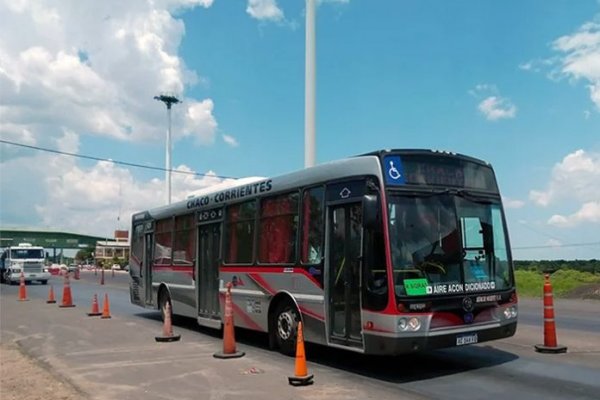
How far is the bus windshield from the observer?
8.20 metres

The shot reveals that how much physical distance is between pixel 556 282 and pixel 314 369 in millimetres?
23615

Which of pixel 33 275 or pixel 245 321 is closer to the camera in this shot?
pixel 245 321

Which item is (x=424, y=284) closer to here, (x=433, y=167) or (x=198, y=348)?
(x=433, y=167)

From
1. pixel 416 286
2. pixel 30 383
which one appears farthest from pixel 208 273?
pixel 416 286

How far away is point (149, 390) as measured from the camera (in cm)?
827

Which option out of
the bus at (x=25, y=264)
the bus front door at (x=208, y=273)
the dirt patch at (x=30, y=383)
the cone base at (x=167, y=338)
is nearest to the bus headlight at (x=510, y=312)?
the dirt patch at (x=30, y=383)

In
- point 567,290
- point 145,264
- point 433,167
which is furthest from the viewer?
point 567,290

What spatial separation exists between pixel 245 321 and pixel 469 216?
5.04 meters

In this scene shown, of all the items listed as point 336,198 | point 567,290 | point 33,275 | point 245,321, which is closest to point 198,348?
point 245,321

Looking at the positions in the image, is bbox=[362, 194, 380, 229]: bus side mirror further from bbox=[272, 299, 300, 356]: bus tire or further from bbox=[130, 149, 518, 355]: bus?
bbox=[272, 299, 300, 356]: bus tire

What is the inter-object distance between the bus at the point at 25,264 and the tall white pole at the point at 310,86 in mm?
22265

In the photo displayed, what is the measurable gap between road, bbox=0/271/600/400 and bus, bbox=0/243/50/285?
30.2 m

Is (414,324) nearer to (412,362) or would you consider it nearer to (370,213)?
(370,213)

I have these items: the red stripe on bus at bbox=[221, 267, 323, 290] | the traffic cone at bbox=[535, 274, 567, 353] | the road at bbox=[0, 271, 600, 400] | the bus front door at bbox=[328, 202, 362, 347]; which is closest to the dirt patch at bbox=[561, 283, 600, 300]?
the road at bbox=[0, 271, 600, 400]
